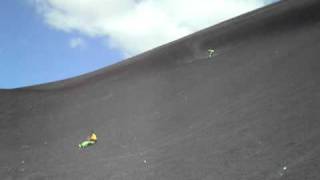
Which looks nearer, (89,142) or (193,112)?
(89,142)

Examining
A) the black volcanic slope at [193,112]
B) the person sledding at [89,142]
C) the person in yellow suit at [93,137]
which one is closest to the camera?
the black volcanic slope at [193,112]

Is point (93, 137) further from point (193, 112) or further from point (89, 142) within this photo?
point (193, 112)

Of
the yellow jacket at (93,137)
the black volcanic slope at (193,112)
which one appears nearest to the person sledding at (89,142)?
the yellow jacket at (93,137)

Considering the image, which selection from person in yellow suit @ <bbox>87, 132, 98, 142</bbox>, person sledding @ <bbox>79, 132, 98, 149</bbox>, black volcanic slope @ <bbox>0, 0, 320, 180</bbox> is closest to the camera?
black volcanic slope @ <bbox>0, 0, 320, 180</bbox>

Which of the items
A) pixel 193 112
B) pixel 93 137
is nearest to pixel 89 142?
pixel 93 137

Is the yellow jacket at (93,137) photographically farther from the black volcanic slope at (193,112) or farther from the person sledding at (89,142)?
the black volcanic slope at (193,112)

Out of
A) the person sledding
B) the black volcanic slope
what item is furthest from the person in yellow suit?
the black volcanic slope

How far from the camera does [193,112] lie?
10.6 meters

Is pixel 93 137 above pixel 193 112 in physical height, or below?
below

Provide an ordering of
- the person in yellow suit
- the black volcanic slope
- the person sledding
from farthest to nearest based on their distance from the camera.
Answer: the person in yellow suit → the person sledding → the black volcanic slope

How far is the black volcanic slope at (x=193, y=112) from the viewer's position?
741cm

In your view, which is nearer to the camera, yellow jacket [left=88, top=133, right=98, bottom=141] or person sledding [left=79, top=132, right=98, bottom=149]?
person sledding [left=79, top=132, right=98, bottom=149]

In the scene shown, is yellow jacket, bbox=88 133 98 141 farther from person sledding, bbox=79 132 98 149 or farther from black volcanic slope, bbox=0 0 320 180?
black volcanic slope, bbox=0 0 320 180

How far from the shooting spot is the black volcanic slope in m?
7.41
